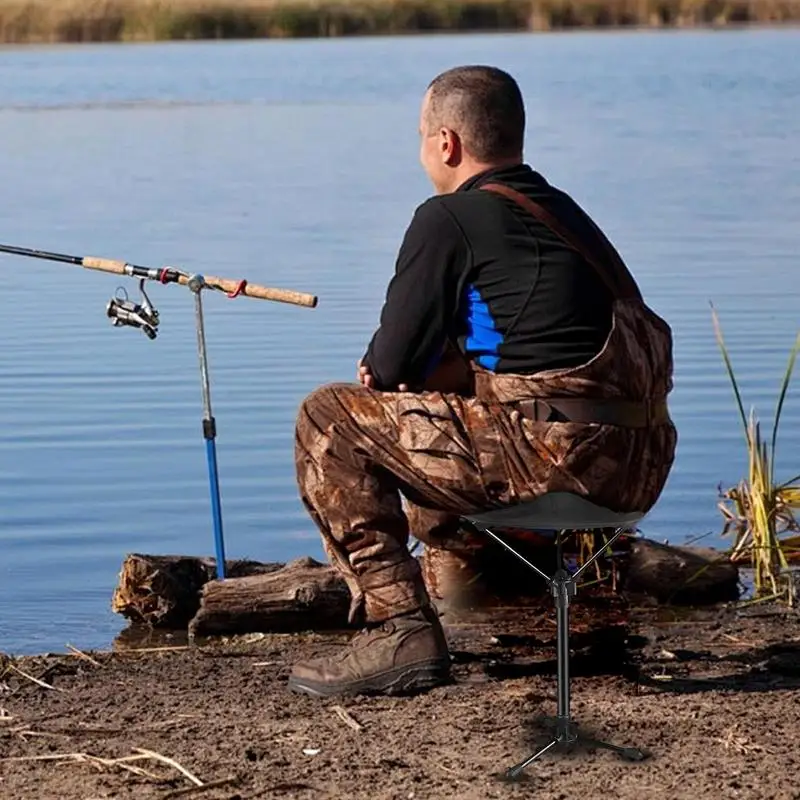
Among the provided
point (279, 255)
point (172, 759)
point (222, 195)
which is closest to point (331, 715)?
point (172, 759)

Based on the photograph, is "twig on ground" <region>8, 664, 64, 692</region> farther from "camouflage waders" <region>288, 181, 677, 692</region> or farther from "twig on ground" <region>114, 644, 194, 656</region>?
"camouflage waders" <region>288, 181, 677, 692</region>

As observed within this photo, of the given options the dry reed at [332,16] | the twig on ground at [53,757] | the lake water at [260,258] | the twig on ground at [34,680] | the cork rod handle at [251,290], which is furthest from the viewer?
the dry reed at [332,16]

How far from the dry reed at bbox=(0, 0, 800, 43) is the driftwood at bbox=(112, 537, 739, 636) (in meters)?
35.9

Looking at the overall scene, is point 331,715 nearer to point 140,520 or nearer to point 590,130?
point 140,520

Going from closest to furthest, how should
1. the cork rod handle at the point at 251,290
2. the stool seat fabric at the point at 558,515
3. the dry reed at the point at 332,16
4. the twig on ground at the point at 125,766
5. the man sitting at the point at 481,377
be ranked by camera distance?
the twig on ground at the point at 125,766, the stool seat fabric at the point at 558,515, the man sitting at the point at 481,377, the cork rod handle at the point at 251,290, the dry reed at the point at 332,16

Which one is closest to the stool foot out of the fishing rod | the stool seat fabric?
the stool seat fabric

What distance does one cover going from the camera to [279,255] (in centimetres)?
1577

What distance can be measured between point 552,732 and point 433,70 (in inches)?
1194

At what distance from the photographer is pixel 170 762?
452cm

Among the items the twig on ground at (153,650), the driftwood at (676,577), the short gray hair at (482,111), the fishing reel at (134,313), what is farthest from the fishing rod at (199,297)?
the driftwood at (676,577)

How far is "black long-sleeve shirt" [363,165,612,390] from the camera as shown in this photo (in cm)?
484

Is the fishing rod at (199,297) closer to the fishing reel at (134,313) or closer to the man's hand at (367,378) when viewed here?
the fishing reel at (134,313)

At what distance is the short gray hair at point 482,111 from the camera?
16.4 feet

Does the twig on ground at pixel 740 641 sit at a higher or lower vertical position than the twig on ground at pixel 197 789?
lower
